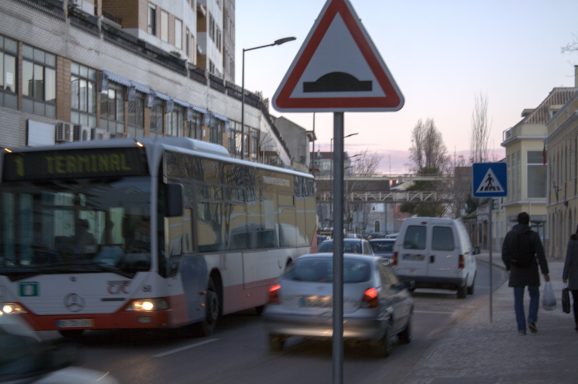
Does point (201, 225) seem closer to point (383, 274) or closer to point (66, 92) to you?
point (383, 274)

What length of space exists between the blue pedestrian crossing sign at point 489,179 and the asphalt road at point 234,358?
113 inches

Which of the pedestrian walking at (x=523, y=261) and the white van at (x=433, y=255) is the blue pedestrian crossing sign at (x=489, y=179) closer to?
the pedestrian walking at (x=523, y=261)

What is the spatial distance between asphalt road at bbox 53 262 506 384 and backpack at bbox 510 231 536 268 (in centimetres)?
213

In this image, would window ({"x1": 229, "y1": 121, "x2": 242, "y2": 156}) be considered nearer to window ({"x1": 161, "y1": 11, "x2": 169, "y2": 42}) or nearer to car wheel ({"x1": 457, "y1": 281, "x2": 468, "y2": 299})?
window ({"x1": 161, "y1": 11, "x2": 169, "y2": 42})

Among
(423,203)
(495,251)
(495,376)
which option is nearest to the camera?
(495,376)

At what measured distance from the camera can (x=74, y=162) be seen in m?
14.7

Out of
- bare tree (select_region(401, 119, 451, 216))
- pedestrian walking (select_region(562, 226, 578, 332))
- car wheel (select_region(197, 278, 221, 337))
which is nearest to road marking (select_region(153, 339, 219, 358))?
car wheel (select_region(197, 278, 221, 337))

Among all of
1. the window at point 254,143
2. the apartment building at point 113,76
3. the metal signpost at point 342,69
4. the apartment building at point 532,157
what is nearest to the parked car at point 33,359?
the metal signpost at point 342,69

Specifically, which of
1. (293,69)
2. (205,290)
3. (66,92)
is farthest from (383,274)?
(66,92)

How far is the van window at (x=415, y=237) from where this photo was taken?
2884 centimetres

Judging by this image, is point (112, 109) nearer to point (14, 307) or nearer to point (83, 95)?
point (83, 95)

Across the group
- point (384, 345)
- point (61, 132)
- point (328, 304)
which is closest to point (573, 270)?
point (384, 345)

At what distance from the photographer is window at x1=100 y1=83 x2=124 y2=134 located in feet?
144

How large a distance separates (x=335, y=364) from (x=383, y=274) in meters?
9.70
